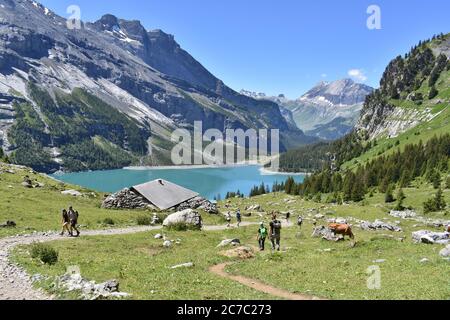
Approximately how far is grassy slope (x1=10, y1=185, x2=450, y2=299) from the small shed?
1013 inches

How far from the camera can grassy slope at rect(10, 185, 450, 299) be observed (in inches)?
813

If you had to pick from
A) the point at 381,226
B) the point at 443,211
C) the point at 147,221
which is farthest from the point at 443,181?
the point at 147,221

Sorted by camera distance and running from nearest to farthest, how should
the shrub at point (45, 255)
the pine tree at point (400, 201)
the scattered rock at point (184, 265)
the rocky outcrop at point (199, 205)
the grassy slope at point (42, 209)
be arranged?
1. the shrub at point (45, 255)
2. the scattered rock at point (184, 265)
3. the grassy slope at point (42, 209)
4. the rocky outcrop at point (199, 205)
5. the pine tree at point (400, 201)

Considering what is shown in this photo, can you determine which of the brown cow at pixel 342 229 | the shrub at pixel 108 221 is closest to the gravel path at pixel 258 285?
the brown cow at pixel 342 229

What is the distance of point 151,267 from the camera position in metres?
27.3

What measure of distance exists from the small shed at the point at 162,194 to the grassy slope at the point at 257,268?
84.4 ft

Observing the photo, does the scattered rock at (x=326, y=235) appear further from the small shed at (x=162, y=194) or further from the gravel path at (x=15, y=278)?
the small shed at (x=162, y=194)

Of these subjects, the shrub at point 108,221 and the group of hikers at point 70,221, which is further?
the shrub at point 108,221

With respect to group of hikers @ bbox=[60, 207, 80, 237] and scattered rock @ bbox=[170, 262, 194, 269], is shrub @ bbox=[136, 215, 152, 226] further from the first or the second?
scattered rock @ bbox=[170, 262, 194, 269]

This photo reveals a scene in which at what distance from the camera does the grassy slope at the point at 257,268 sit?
20.6m

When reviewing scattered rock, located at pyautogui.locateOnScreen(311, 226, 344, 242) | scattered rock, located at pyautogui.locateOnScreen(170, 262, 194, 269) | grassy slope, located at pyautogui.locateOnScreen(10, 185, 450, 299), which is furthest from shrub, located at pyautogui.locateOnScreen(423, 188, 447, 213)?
scattered rock, located at pyautogui.locateOnScreen(170, 262, 194, 269)

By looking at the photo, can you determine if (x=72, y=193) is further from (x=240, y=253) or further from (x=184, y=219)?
(x=240, y=253)
